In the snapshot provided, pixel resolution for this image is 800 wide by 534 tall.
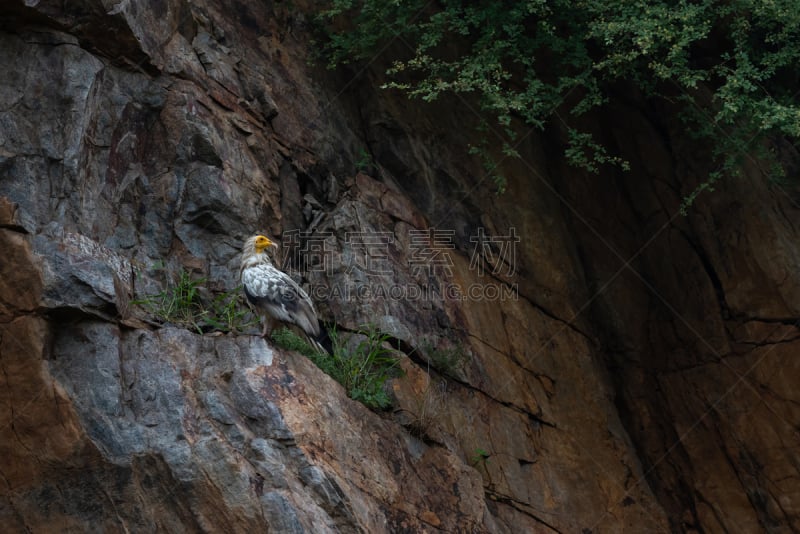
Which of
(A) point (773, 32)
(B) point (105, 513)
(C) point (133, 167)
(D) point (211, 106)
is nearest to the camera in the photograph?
(B) point (105, 513)

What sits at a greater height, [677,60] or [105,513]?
[677,60]

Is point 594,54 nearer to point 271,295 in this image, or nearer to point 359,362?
point 359,362

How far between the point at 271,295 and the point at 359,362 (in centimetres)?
111

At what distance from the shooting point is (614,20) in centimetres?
958

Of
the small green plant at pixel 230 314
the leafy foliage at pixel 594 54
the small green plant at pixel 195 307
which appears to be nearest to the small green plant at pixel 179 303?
the small green plant at pixel 195 307

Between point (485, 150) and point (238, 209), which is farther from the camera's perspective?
point (485, 150)

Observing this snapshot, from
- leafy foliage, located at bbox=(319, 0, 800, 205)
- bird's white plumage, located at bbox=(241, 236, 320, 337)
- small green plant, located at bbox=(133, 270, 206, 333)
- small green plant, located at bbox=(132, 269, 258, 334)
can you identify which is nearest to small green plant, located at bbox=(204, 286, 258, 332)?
small green plant, located at bbox=(132, 269, 258, 334)

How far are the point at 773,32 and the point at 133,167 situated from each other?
22.1ft

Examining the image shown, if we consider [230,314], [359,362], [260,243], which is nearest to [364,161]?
[260,243]

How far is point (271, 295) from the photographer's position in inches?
309

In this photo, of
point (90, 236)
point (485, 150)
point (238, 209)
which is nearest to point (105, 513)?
point (90, 236)

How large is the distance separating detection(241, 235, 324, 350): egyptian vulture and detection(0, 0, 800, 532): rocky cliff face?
1.21 ft

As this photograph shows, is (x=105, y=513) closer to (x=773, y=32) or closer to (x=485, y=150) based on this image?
(x=485, y=150)

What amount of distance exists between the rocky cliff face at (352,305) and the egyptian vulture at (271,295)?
1.21ft
